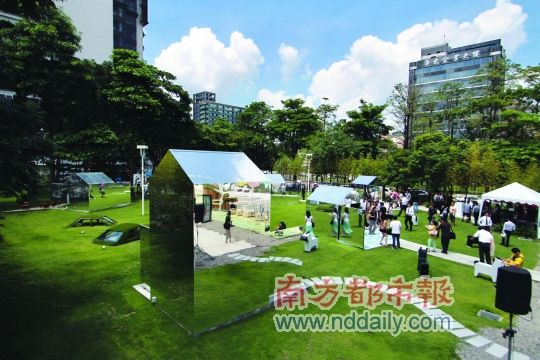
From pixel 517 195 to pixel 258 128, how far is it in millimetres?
44108

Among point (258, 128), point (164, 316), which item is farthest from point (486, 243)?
point (258, 128)

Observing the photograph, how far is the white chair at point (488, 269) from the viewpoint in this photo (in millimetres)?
10791

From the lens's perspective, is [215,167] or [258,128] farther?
[258,128]

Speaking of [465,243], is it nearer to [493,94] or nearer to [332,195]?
[332,195]

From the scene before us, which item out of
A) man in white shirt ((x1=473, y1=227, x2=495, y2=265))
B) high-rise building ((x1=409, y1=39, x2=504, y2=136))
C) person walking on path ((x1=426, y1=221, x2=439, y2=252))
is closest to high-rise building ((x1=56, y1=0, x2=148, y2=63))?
person walking on path ((x1=426, y1=221, x2=439, y2=252))

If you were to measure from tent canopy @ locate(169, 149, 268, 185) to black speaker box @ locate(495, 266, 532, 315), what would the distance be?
5.76 m

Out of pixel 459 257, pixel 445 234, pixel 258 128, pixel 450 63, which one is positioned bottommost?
pixel 459 257

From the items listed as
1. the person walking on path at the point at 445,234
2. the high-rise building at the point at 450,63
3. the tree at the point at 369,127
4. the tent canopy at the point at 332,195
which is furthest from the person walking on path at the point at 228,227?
the high-rise building at the point at 450,63

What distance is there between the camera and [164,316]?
8.23 meters

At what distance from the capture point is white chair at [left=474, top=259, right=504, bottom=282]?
35.4 ft

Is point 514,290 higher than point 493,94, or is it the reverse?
point 493,94

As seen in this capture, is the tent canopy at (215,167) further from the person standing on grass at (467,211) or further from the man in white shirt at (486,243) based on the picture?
the person standing on grass at (467,211)

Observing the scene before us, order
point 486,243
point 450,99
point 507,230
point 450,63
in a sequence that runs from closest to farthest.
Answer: point 486,243 < point 507,230 < point 450,99 < point 450,63

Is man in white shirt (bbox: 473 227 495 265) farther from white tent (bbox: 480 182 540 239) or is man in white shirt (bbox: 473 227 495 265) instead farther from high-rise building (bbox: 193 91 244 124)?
high-rise building (bbox: 193 91 244 124)
